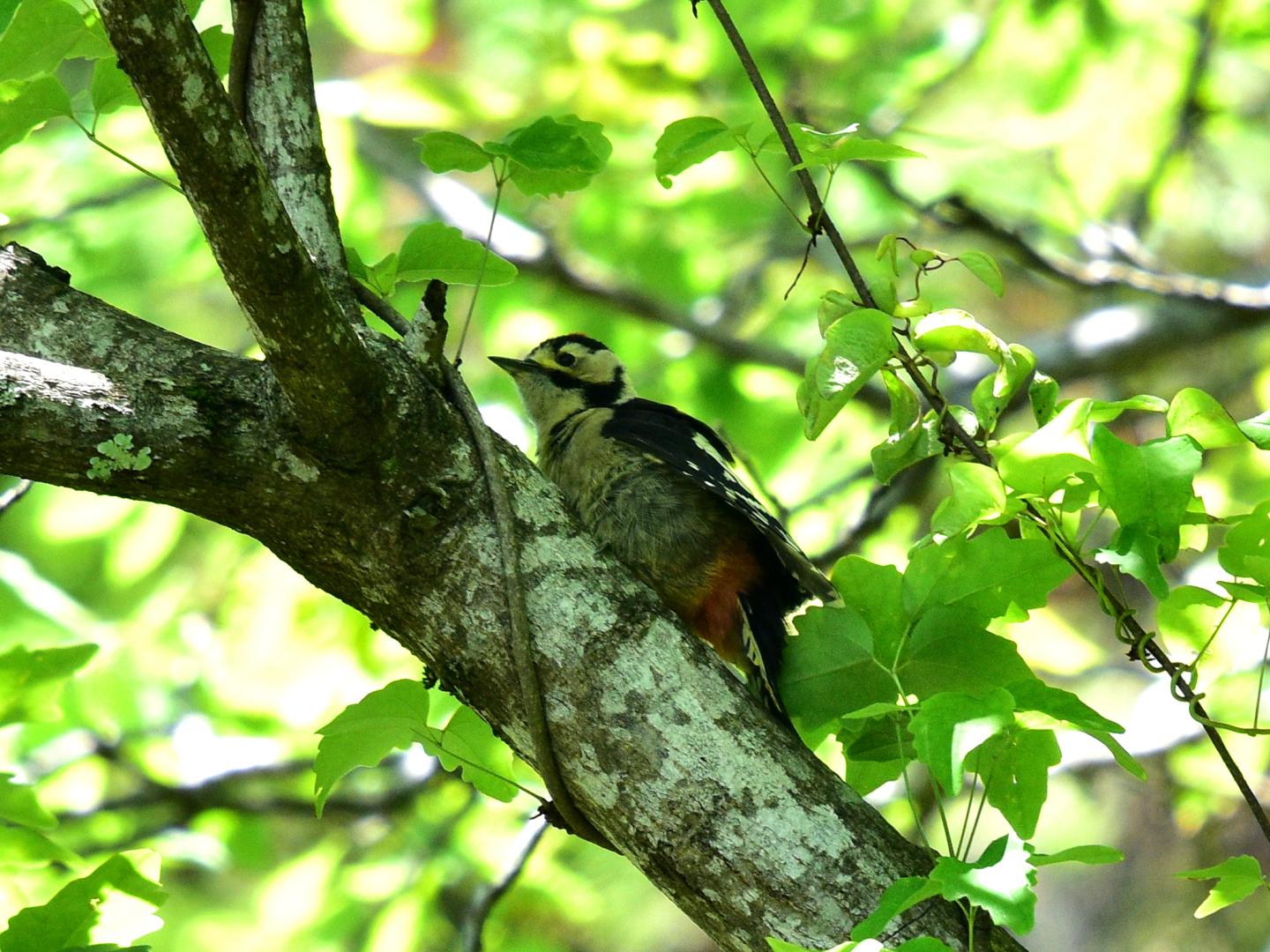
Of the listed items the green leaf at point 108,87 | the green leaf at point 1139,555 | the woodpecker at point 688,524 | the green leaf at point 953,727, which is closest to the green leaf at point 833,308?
the green leaf at point 1139,555

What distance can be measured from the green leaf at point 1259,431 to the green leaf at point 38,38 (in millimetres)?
2039

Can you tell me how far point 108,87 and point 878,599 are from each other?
1.63 meters

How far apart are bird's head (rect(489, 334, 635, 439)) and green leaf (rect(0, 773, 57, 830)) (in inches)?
81.1

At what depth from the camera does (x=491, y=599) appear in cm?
215

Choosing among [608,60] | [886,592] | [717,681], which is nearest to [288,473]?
[717,681]

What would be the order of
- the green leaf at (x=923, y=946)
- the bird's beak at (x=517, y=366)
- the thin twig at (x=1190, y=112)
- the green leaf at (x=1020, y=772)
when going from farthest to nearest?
1. the thin twig at (x=1190, y=112)
2. the bird's beak at (x=517, y=366)
3. the green leaf at (x=1020, y=772)
4. the green leaf at (x=923, y=946)

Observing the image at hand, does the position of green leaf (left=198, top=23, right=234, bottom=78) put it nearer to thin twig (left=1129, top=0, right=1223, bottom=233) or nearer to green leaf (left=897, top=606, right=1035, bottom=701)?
green leaf (left=897, top=606, right=1035, bottom=701)

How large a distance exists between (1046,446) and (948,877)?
23.9 inches

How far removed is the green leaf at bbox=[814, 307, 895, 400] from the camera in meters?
1.89

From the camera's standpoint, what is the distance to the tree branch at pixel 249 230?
5.54ft

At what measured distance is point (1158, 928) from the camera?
8547 mm

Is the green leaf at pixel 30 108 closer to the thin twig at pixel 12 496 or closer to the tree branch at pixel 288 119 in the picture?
Result: the tree branch at pixel 288 119

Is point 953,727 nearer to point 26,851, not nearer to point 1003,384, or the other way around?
point 1003,384

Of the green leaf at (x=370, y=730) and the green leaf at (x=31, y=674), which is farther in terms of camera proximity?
the green leaf at (x=31, y=674)
